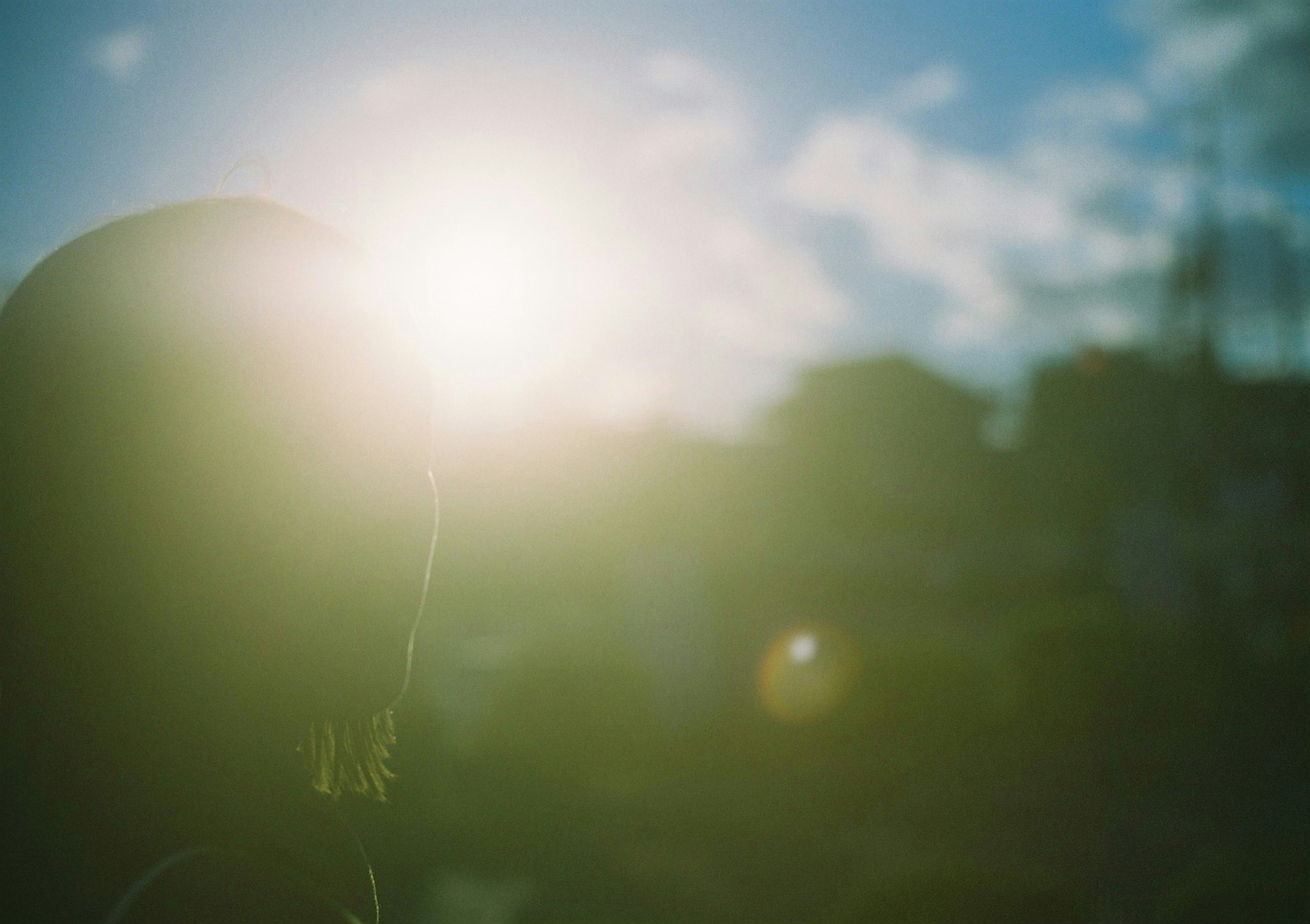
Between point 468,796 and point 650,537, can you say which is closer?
point 468,796

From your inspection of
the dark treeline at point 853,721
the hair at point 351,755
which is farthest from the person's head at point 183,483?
the dark treeline at point 853,721

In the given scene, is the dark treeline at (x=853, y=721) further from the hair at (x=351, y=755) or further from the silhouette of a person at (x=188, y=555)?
the silhouette of a person at (x=188, y=555)

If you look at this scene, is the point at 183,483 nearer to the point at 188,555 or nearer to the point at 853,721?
the point at 188,555

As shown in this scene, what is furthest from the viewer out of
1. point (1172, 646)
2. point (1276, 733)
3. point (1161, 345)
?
point (1161, 345)

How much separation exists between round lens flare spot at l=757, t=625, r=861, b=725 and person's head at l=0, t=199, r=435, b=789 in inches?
443

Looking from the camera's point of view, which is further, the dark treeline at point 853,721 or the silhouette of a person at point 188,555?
the dark treeline at point 853,721

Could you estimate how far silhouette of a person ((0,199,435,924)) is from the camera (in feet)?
3.24

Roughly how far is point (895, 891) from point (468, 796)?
6.57 metres

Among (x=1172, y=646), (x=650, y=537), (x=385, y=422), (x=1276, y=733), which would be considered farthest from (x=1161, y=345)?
(x=385, y=422)

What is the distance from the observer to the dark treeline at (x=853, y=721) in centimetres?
786

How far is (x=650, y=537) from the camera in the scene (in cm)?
1747

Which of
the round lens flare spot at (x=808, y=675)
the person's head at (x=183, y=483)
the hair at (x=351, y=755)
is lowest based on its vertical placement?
the hair at (x=351, y=755)

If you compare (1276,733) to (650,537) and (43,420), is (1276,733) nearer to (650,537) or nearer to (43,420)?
(650,537)

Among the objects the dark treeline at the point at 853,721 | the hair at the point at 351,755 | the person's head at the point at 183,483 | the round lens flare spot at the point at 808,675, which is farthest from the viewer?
the round lens flare spot at the point at 808,675
